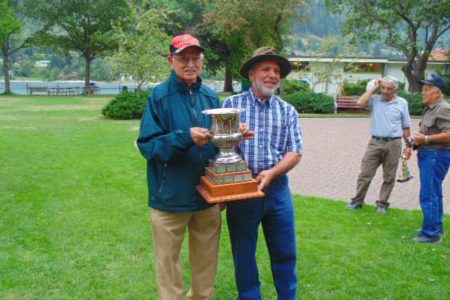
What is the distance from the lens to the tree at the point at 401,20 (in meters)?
27.5

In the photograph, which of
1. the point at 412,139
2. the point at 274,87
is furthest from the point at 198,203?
the point at 412,139

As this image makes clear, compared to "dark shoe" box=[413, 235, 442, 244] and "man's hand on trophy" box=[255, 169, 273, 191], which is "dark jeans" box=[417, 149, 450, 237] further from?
"man's hand on trophy" box=[255, 169, 273, 191]

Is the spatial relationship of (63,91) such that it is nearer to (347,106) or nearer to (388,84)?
(347,106)

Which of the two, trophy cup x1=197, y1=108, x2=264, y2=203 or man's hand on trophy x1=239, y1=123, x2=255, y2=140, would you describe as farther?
man's hand on trophy x1=239, y1=123, x2=255, y2=140

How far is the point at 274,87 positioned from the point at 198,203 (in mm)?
1028

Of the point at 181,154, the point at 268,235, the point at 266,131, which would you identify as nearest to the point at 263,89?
the point at 266,131

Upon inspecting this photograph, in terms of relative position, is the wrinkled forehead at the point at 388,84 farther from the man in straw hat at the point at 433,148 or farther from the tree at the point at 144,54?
the tree at the point at 144,54

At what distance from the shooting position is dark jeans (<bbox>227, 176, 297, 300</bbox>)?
144 inches

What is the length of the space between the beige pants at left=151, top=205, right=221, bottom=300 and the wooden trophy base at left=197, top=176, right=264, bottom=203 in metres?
0.31

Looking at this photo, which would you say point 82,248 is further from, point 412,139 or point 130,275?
point 412,139

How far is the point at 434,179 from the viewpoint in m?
5.63

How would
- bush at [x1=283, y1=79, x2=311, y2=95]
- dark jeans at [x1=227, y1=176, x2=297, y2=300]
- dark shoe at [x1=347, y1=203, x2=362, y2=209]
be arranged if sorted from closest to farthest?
dark jeans at [x1=227, y1=176, x2=297, y2=300]
dark shoe at [x1=347, y1=203, x2=362, y2=209]
bush at [x1=283, y1=79, x2=311, y2=95]

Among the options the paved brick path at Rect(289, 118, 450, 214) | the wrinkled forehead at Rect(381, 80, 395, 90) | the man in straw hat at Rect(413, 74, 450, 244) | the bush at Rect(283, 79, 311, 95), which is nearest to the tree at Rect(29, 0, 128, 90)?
the bush at Rect(283, 79, 311, 95)

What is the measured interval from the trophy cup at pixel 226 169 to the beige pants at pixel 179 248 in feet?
1.09
